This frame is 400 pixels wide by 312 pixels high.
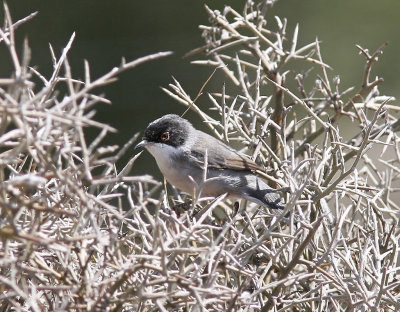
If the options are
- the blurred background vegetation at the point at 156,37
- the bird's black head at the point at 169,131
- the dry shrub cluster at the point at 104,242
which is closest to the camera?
the dry shrub cluster at the point at 104,242

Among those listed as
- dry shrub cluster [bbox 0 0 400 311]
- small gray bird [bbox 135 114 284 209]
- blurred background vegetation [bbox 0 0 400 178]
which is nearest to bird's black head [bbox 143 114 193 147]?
small gray bird [bbox 135 114 284 209]

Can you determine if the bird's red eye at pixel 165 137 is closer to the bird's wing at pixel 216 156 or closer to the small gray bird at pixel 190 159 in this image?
the small gray bird at pixel 190 159

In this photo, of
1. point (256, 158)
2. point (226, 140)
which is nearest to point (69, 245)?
point (226, 140)

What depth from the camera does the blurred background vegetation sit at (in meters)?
8.32

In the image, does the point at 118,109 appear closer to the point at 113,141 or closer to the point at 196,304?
the point at 113,141

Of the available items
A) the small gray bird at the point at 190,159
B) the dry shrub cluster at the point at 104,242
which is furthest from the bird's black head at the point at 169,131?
the dry shrub cluster at the point at 104,242

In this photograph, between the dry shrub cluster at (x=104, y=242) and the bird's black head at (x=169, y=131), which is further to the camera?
the bird's black head at (x=169, y=131)

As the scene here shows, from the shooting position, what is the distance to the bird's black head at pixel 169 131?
377cm

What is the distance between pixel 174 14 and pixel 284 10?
153cm

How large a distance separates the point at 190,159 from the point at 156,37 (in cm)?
554

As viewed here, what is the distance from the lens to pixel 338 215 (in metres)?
2.19

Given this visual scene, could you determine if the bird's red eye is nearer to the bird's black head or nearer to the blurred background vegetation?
the bird's black head

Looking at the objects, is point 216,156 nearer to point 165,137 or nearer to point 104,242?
point 165,137

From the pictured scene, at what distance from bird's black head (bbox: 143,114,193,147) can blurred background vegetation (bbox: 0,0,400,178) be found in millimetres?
3822
